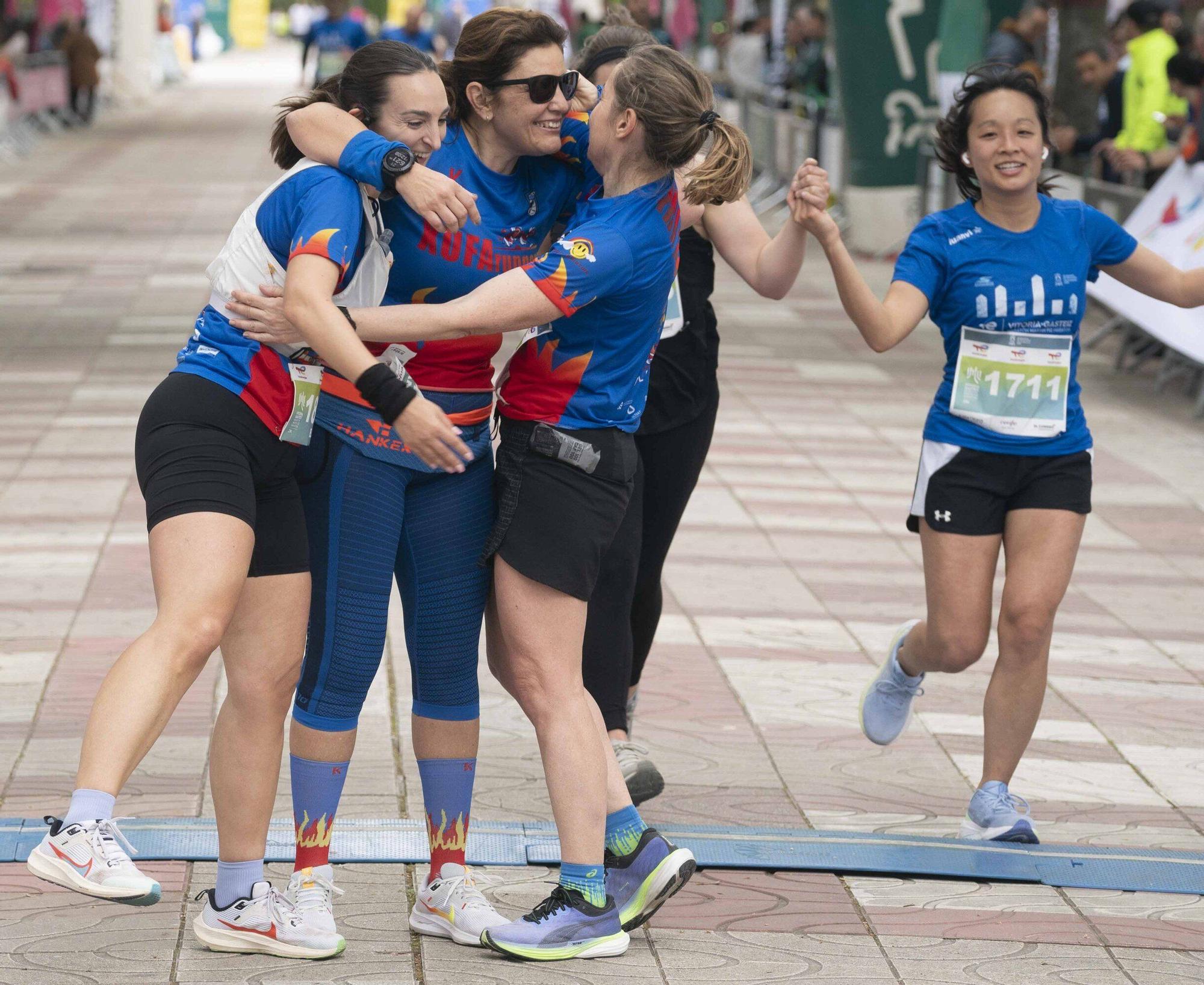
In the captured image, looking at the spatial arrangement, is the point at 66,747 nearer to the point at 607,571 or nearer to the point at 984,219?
the point at 607,571

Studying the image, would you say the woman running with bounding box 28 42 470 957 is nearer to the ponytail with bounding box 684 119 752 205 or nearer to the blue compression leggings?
the blue compression leggings

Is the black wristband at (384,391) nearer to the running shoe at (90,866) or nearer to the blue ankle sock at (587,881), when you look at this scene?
the running shoe at (90,866)

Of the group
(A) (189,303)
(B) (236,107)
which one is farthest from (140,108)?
(A) (189,303)

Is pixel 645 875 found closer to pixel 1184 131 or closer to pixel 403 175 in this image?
pixel 403 175

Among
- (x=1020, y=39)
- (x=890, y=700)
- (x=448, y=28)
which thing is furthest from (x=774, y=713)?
(x=448, y=28)

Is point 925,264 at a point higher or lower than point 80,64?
higher

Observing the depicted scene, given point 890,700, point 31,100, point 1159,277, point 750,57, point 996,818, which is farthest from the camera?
point 31,100

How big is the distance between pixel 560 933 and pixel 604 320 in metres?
1.23

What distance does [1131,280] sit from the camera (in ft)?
14.9

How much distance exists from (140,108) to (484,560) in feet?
138

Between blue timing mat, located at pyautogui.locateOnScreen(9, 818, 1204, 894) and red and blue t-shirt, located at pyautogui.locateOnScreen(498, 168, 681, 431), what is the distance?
1.13 m

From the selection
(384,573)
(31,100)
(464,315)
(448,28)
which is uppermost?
(464,315)

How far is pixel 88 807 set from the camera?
3.08 meters

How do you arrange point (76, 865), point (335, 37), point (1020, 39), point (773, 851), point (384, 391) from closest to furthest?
point (76, 865) < point (384, 391) < point (773, 851) < point (1020, 39) < point (335, 37)
